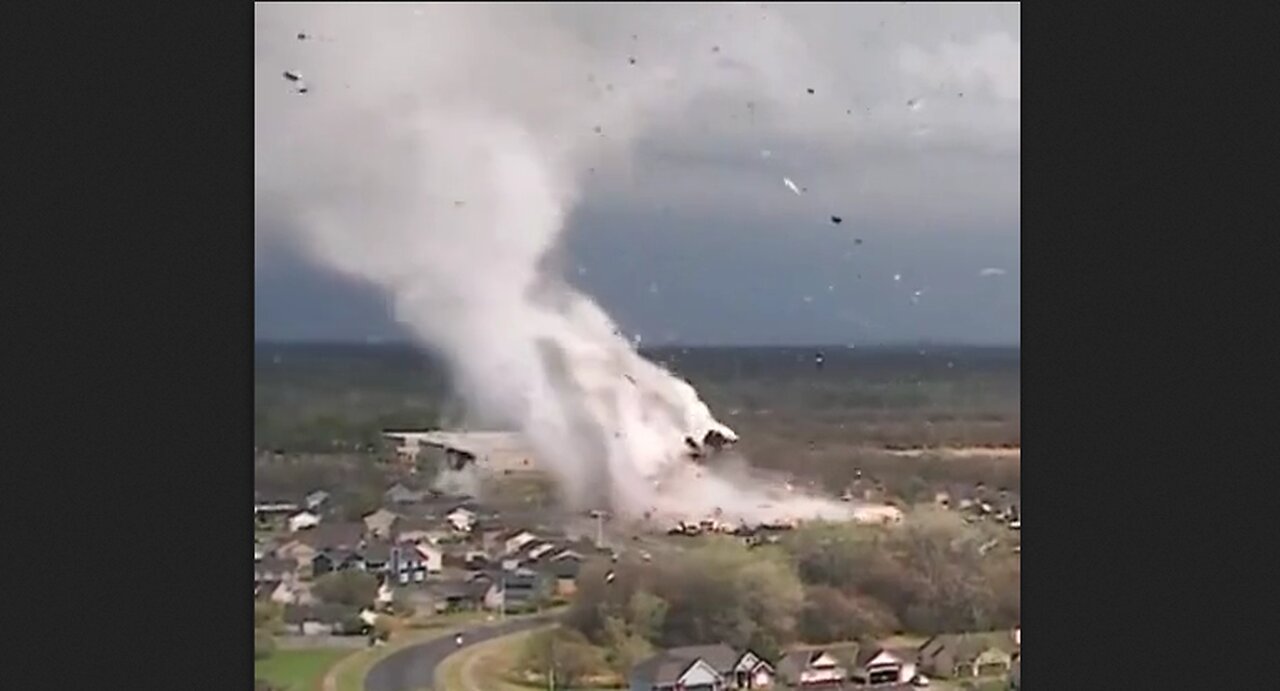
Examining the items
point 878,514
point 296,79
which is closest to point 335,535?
point 296,79

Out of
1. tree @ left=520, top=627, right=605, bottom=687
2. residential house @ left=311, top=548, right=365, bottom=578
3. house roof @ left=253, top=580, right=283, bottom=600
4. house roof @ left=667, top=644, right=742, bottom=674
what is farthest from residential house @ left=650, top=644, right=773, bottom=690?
house roof @ left=253, top=580, right=283, bottom=600

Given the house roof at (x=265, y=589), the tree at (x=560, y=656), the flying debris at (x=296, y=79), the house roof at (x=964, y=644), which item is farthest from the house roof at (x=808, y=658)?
the flying debris at (x=296, y=79)

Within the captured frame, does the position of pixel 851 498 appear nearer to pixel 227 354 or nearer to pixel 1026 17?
pixel 1026 17

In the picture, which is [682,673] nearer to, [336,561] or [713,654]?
[713,654]

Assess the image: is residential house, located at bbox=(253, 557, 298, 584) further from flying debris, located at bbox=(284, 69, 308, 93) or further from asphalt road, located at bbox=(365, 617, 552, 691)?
flying debris, located at bbox=(284, 69, 308, 93)

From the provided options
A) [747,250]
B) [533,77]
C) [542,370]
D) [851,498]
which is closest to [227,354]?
[542,370]

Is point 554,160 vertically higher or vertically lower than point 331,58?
lower
